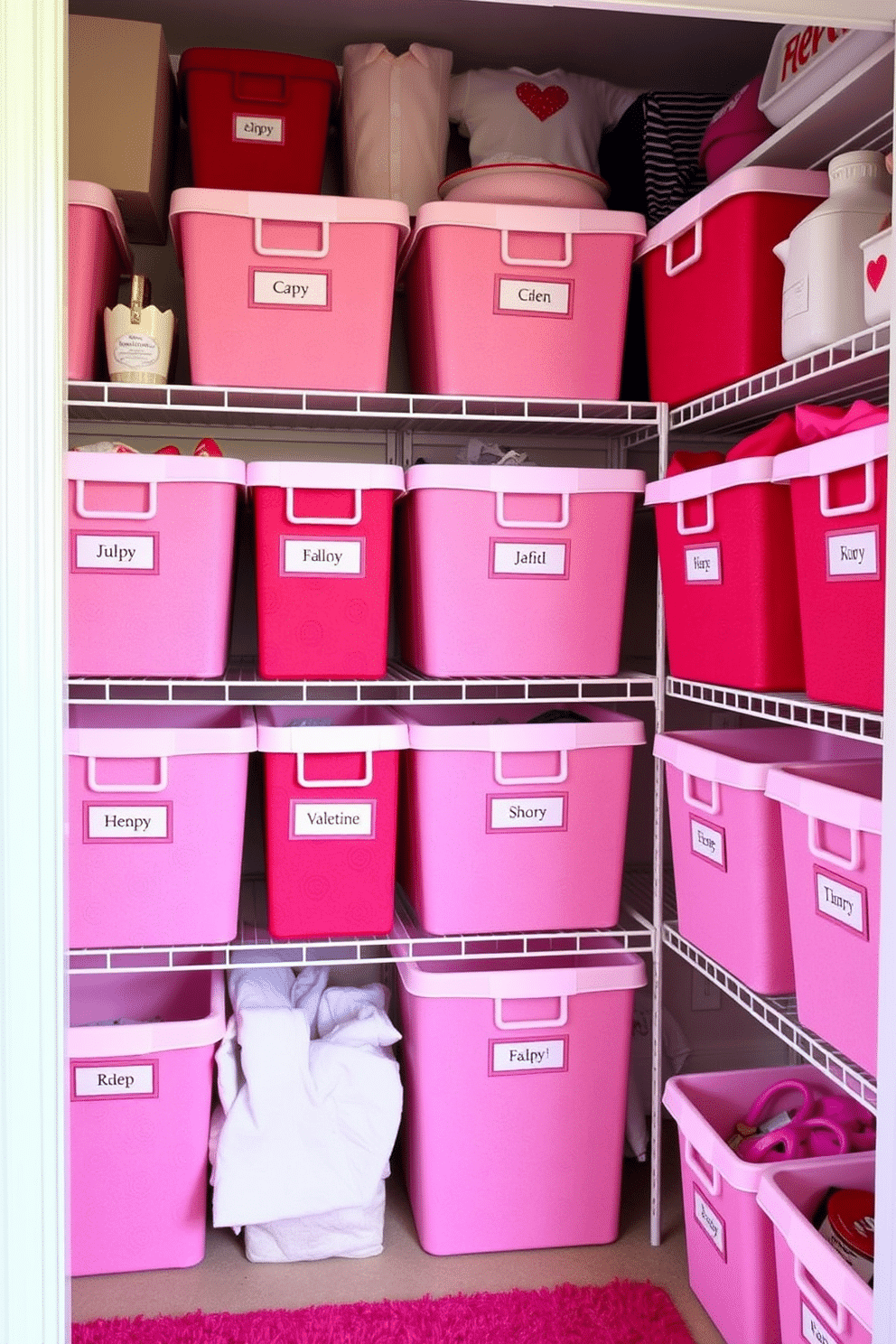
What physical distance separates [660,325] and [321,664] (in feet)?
2.72

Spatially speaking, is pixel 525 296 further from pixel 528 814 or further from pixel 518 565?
pixel 528 814

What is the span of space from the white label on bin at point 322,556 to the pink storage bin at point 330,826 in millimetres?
255

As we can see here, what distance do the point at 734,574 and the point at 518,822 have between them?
552mm

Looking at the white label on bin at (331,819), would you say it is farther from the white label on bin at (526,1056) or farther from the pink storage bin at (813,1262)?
the pink storage bin at (813,1262)

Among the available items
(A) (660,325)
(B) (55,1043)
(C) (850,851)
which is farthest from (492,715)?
(B) (55,1043)

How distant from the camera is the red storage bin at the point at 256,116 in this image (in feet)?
6.38

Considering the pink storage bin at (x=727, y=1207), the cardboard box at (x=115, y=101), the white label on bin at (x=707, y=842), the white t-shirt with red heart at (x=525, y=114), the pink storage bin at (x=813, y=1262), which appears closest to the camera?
the pink storage bin at (x=813, y=1262)

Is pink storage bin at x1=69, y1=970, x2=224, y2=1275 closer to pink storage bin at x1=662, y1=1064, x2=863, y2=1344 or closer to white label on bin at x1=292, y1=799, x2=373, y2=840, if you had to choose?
white label on bin at x1=292, y1=799, x2=373, y2=840

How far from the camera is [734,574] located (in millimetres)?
1655

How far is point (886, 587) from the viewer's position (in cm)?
121

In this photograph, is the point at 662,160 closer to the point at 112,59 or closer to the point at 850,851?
the point at 112,59

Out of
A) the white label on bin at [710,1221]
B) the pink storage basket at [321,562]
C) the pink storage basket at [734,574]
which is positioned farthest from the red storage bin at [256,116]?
the white label on bin at [710,1221]

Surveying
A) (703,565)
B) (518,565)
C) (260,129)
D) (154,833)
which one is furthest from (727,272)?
(154,833)

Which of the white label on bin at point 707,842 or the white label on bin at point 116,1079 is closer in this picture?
the white label on bin at point 707,842
